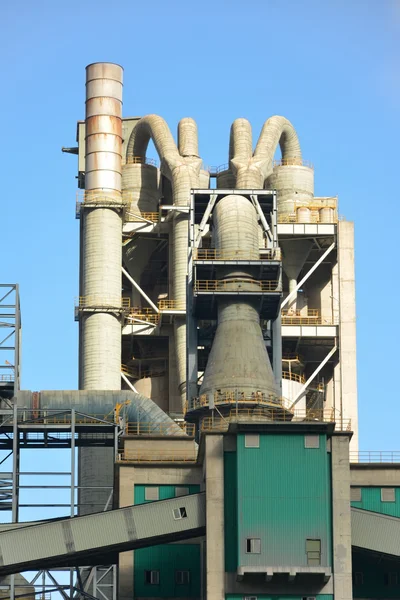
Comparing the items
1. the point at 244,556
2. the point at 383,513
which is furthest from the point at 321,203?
the point at 244,556

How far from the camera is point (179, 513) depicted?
7406cm

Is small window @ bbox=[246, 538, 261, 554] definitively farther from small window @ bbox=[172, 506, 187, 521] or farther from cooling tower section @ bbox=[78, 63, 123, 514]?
cooling tower section @ bbox=[78, 63, 123, 514]

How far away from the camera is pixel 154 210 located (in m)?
109

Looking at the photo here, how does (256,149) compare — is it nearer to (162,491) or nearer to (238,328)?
(238,328)

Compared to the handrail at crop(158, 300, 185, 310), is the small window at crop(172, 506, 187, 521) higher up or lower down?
lower down

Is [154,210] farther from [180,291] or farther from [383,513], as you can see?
[383,513]

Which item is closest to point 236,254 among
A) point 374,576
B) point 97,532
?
point 374,576

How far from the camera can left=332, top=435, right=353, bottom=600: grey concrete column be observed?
72.1 metres

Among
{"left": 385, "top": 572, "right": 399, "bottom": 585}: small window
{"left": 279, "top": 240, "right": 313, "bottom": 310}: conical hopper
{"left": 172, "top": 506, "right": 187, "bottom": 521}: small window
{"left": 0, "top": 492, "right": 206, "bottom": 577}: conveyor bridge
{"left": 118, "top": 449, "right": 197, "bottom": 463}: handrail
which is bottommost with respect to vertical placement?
{"left": 385, "top": 572, "right": 399, "bottom": 585}: small window

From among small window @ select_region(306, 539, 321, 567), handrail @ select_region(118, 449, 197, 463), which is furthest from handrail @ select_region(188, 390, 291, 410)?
small window @ select_region(306, 539, 321, 567)

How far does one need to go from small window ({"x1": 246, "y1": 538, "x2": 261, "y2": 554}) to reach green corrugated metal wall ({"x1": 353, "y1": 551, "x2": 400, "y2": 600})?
713 centimetres

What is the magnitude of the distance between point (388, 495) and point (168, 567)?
35.8ft

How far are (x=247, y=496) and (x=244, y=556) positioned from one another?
2565 millimetres

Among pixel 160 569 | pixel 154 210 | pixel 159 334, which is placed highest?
pixel 154 210
